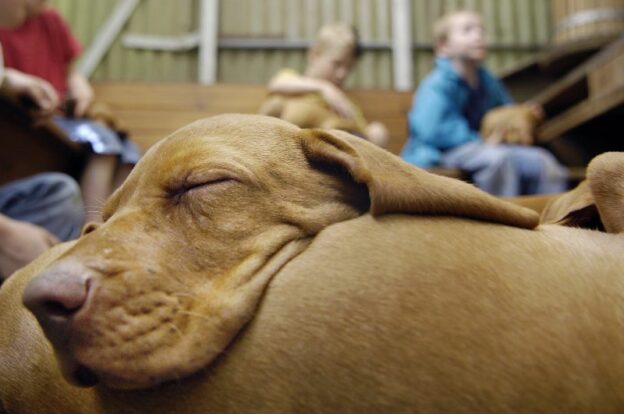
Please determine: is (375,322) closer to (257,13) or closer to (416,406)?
(416,406)

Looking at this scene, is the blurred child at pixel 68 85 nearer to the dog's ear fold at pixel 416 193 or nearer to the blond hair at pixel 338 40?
the blond hair at pixel 338 40

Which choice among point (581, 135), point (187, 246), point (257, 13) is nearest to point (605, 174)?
point (187, 246)

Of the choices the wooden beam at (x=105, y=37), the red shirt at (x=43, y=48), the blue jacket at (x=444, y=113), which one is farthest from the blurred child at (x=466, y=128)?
the wooden beam at (x=105, y=37)

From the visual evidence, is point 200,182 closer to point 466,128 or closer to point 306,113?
point 306,113

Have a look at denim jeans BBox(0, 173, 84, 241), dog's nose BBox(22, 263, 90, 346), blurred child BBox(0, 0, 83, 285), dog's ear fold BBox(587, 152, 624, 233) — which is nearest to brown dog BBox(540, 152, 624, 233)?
dog's ear fold BBox(587, 152, 624, 233)

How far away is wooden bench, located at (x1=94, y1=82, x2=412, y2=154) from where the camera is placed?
14.4 ft

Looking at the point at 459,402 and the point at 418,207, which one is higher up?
the point at 418,207

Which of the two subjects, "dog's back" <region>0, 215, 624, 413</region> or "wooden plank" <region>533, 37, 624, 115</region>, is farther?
"wooden plank" <region>533, 37, 624, 115</region>

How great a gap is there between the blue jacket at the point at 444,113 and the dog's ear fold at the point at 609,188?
2773 mm

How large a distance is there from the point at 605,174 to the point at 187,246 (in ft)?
2.33

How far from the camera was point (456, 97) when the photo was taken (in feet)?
14.4

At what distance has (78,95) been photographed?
3.26 m

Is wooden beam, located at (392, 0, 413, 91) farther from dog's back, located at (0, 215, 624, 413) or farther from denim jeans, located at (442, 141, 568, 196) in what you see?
dog's back, located at (0, 215, 624, 413)

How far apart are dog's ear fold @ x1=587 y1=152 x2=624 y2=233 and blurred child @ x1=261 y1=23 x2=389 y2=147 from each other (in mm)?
2614
